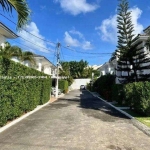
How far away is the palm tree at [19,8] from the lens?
5.82 meters

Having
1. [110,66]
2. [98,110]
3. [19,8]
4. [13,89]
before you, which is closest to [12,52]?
[13,89]

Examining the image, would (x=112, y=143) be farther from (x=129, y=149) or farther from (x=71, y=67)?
(x=71, y=67)

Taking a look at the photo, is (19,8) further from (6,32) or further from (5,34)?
(5,34)

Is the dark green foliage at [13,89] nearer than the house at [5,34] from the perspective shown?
Yes

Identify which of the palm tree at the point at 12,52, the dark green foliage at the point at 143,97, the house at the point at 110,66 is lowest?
the dark green foliage at the point at 143,97

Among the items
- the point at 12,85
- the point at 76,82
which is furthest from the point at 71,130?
the point at 76,82

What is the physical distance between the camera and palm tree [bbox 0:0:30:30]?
582cm

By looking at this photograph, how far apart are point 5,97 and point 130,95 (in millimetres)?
8233

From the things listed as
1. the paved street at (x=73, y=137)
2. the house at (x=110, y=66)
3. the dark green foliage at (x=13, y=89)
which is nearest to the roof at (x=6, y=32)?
the dark green foliage at (x=13, y=89)

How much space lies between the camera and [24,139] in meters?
6.93

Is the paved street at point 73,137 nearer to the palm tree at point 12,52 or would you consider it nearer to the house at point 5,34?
the palm tree at point 12,52

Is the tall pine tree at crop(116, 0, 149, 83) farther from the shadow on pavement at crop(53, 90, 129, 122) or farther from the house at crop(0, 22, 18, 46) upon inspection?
the house at crop(0, 22, 18, 46)

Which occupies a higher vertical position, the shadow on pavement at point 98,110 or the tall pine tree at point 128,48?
the tall pine tree at point 128,48

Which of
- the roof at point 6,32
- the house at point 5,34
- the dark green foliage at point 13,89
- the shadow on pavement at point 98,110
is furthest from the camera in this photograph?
the house at point 5,34
